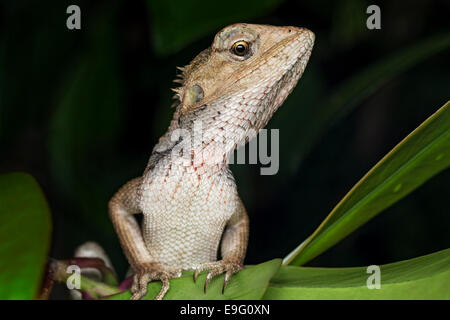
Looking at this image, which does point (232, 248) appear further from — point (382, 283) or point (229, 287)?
point (382, 283)

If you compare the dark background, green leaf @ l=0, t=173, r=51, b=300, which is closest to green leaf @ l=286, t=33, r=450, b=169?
the dark background

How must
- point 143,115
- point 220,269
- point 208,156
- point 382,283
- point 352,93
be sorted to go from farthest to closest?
point 143,115, point 352,93, point 208,156, point 220,269, point 382,283

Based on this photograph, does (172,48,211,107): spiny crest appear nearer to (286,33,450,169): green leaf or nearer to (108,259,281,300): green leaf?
(108,259,281,300): green leaf

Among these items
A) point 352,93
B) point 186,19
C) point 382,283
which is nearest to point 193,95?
point 186,19

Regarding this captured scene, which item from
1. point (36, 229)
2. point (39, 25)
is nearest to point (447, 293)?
point (36, 229)

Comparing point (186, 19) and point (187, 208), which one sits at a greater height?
point (186, 19)

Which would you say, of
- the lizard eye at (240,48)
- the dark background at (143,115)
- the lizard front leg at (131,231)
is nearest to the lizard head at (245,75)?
the lizard eye at (240,48)

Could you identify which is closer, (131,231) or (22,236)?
(22,236)
